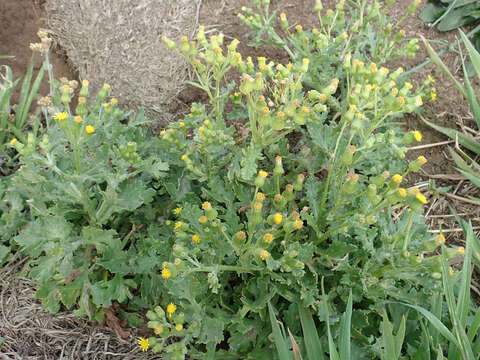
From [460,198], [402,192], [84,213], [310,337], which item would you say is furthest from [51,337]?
[460,198]

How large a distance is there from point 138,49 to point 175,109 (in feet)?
1.48

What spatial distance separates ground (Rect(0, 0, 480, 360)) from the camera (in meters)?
1.99

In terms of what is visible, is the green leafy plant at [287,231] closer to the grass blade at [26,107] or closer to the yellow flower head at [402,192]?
the yellow flower head at [402,192]

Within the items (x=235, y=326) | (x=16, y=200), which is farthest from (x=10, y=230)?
(x=235, y=326)

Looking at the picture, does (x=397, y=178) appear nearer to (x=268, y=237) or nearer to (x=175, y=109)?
(x=268, y=237)

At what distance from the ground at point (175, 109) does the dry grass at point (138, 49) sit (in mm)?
119

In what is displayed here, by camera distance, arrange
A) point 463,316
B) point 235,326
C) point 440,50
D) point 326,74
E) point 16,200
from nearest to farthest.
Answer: point 463,316
point 235,326
point 16,200
point 326,74
point 440,50

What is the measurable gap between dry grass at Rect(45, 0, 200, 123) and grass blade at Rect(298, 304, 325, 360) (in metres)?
1.50

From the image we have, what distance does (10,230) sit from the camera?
6.72ft

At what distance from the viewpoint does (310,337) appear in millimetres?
1600

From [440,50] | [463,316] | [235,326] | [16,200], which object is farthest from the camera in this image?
[440,50]

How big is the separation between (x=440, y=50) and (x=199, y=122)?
1652 millimetres

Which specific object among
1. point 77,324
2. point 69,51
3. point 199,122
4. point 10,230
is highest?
point 69,51

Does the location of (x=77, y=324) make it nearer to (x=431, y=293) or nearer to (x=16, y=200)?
(x=16, y=200)
